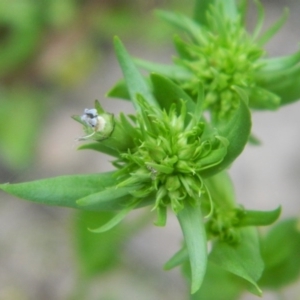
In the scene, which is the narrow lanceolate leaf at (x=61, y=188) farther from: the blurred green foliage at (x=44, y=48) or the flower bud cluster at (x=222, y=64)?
the blurred green foliage at (x=44, y=48)

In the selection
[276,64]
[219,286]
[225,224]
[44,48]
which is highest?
[276,64]

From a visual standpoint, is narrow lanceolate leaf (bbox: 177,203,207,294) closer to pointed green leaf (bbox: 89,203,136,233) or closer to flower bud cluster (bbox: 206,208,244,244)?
pointed green leaf (bbox: 89,203,136,233)

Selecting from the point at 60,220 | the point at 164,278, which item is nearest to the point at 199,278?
the point at 164,278

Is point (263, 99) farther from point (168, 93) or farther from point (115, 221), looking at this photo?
point (115, 221)

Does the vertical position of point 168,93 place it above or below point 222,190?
above

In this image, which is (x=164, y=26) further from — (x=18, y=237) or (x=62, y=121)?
(x=18, y=237)

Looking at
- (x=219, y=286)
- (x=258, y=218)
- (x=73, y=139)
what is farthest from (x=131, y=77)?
(x=73, y=139)
